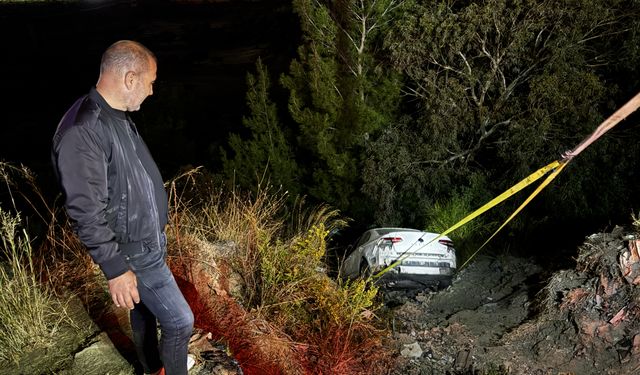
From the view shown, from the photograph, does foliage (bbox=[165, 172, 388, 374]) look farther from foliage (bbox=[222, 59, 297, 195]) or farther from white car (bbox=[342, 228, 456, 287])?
foliage (bbox=[222, 59, 297, 195])

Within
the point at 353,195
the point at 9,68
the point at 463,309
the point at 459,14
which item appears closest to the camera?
the point at 463,309

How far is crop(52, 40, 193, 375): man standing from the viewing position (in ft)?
7.38

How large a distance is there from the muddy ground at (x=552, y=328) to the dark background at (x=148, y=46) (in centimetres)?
1573

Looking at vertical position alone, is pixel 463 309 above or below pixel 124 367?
below

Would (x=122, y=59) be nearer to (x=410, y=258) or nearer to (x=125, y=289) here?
(x=125, y=289)

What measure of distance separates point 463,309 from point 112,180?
696cm

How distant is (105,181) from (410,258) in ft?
22.6

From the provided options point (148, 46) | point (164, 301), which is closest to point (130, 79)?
point (164, 301)

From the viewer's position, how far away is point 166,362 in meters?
2.77

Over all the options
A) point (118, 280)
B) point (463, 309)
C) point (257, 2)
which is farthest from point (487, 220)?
point (257, 2)

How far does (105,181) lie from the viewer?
2305 mm

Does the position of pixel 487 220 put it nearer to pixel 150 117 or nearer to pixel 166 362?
pixel 166 362

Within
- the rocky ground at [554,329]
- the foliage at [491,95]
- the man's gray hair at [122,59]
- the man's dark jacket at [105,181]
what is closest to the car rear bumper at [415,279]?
the rocky ground at [554,329]

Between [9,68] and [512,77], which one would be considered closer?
[512,77]
